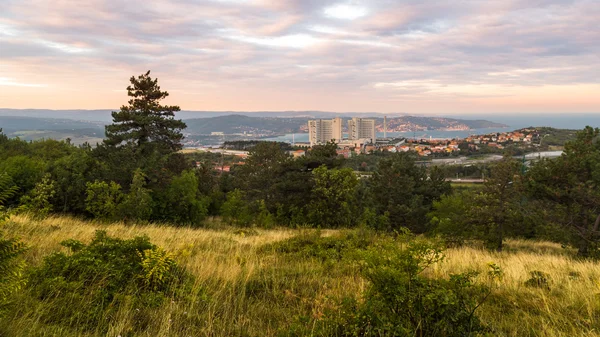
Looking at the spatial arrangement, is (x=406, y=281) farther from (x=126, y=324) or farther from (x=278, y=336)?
(x=126, y=324)

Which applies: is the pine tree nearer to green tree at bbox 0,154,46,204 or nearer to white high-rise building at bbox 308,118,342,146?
green tree at bbox 0,154,46,204

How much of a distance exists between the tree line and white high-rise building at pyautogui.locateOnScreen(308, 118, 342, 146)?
148087 mm

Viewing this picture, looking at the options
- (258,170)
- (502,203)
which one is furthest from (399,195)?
(258,170)

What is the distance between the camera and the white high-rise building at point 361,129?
186 m

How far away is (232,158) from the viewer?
3494 inches

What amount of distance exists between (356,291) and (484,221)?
1523 centimetres

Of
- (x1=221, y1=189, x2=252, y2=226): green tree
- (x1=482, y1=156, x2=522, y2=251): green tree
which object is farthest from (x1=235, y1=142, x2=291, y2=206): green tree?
(x1=482, y1=156, x2=522, y2=251): green tree

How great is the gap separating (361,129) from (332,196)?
176047mm

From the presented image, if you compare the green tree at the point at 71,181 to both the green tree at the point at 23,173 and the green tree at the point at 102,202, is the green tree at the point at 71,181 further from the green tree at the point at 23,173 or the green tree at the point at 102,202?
the green tree at the point at 102,202

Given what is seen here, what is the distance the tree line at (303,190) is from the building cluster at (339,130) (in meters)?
148

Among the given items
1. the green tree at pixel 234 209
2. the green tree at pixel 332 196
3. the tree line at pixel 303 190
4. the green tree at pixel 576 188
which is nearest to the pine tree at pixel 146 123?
the tree line at pixel 303 190

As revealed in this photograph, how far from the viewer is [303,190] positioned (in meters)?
21.8

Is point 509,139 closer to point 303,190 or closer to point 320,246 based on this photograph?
point 303,190

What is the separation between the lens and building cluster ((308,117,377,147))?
17725cm
